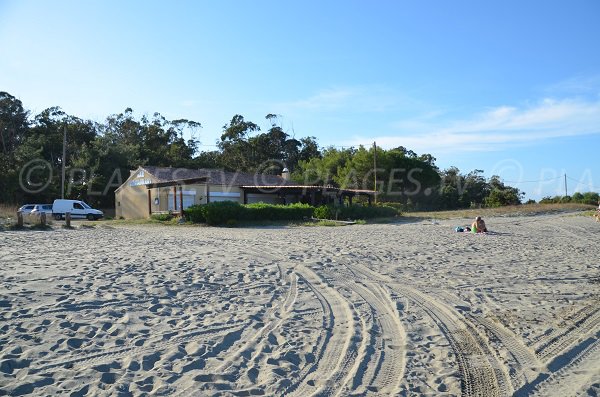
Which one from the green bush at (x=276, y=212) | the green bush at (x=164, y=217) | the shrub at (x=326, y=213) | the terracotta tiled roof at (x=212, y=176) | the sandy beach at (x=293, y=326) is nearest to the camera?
the sandy beach at (x=293, y=326)

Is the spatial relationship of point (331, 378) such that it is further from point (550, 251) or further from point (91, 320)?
point (550, 251)

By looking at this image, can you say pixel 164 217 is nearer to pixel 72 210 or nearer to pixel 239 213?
pixel 239 213

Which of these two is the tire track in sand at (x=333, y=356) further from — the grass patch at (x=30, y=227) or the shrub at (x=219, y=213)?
the shrub at (x=219, y=213)

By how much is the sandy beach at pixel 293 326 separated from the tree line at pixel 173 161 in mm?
35060

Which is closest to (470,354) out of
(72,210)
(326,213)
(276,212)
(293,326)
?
(293,326)

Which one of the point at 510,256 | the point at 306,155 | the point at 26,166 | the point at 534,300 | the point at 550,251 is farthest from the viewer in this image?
the point at 306,155

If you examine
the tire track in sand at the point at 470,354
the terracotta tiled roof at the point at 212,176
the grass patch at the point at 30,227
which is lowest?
the tire track in sand at the point at 470,354

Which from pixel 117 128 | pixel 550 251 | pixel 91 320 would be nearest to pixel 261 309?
pixel 91 320

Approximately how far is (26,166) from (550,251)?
136 feet

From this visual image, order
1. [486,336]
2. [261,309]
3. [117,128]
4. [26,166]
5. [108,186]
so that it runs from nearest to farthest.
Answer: [486,336] < [261,309] < [26,166] < [108,186] < [117,128]

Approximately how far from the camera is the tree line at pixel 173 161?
42250 mm

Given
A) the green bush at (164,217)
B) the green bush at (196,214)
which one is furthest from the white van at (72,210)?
the green bush at (196,214)

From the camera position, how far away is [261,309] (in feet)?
21.7

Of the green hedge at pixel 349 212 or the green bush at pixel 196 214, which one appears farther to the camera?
the green hedge at pixel 349 212
